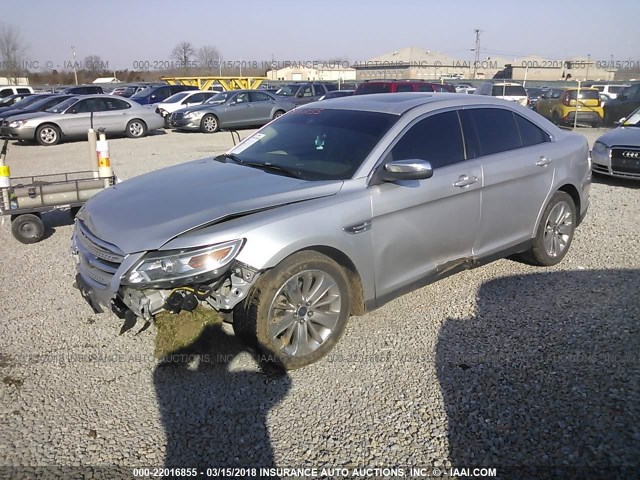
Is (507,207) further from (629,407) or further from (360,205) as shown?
(629,407)

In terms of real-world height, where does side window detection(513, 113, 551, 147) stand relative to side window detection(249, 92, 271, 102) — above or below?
below

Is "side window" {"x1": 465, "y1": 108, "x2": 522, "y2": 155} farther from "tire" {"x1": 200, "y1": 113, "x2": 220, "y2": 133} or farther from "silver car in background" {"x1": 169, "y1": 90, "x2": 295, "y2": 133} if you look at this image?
"tire" {"x1": 200, "y1": 113, "x2": 220, "y2": 133}

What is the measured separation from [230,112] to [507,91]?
477 inches

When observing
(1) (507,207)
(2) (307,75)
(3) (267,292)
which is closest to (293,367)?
(3) (267,292)

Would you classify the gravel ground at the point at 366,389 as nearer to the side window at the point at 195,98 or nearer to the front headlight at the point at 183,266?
the front headlight at the point at 183,266

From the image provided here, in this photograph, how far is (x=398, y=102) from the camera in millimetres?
4531

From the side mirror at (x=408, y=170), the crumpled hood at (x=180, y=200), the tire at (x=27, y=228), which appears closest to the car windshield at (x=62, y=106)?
the tire at (x=27, y=228)

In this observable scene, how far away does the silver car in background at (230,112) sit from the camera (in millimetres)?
20031

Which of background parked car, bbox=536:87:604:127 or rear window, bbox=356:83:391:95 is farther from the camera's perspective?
background parked car, bbox=536:87:604:127

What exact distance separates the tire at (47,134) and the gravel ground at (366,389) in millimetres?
13708

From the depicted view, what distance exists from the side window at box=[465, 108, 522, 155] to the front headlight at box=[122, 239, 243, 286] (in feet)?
8.35

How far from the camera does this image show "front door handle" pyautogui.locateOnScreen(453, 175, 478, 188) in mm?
4284

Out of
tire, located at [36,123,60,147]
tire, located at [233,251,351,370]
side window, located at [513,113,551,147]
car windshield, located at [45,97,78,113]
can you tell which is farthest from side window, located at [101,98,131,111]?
tire, located at [233,251,351,370]

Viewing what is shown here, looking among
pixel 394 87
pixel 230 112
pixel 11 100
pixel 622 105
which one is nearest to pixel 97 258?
pixel 394 87
